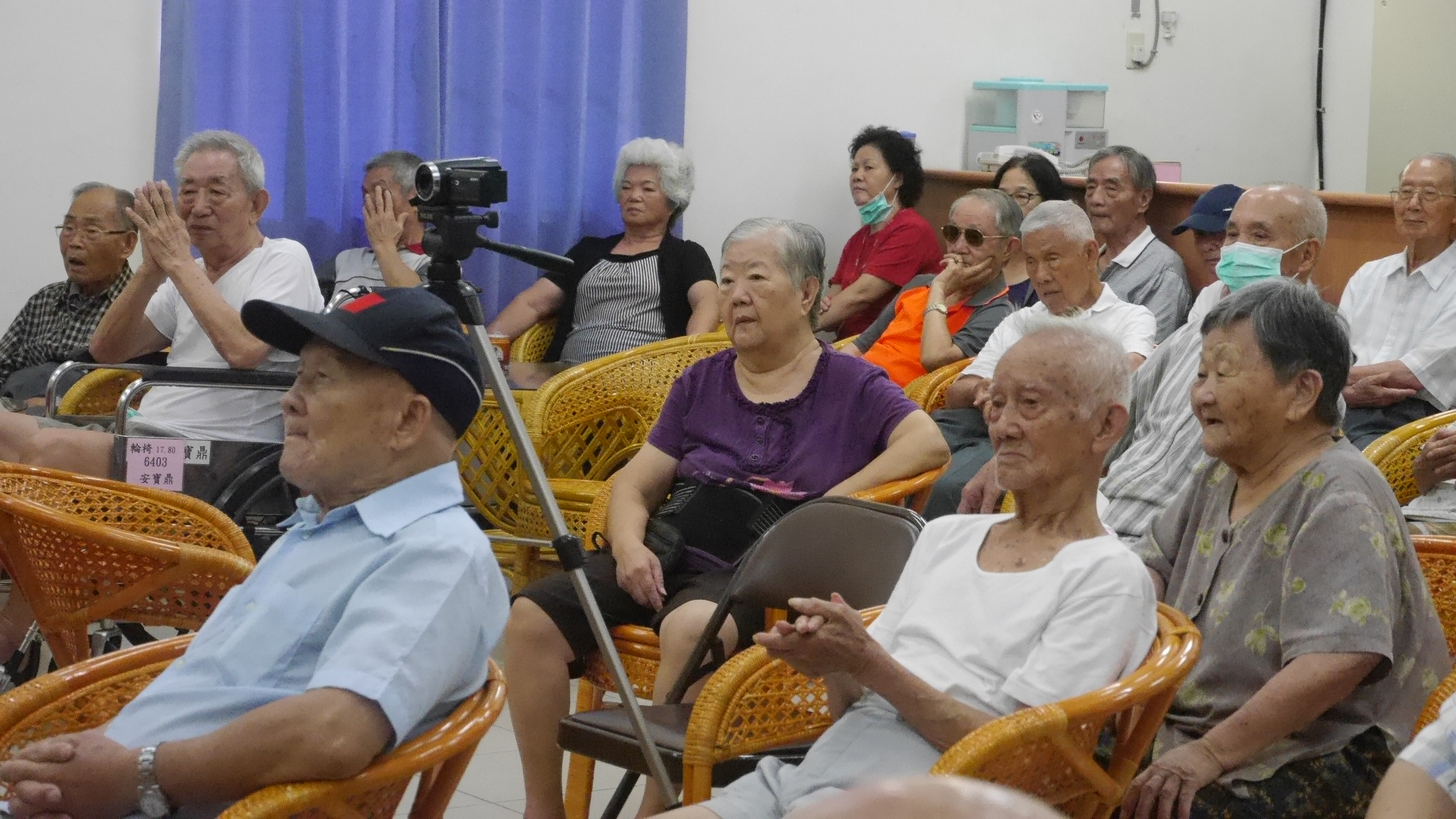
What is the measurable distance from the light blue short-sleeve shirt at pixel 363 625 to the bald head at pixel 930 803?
3.48 feet

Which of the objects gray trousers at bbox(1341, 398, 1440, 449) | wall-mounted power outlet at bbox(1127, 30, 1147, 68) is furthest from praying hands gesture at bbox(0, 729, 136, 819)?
wall-mounted power outlet at bbox(1127, 30, 1147, 68)

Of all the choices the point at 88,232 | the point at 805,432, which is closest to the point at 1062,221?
the point at 805,432

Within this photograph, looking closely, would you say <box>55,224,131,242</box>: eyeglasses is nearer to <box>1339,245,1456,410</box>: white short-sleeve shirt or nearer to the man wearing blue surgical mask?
the man wearing blue surgical mask

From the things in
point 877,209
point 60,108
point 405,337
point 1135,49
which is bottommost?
point 405,337

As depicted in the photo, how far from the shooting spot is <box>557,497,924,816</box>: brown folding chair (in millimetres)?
2398

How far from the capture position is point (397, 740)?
161cm

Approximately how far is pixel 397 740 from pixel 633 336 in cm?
359

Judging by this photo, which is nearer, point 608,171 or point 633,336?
point 633,336

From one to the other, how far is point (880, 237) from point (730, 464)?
261cm

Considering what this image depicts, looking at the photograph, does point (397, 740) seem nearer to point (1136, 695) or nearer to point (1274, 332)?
point (1136, 695)

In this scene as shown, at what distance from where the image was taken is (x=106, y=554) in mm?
2607

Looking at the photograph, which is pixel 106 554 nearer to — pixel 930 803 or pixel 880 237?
pixel 930 803

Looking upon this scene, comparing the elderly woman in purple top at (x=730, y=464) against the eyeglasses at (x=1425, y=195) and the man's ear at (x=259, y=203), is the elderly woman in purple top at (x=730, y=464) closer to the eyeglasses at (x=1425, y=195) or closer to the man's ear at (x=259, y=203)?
the man's ear at (x=259, y=203)

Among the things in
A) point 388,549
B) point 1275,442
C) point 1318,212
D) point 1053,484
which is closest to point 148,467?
point 388,549
